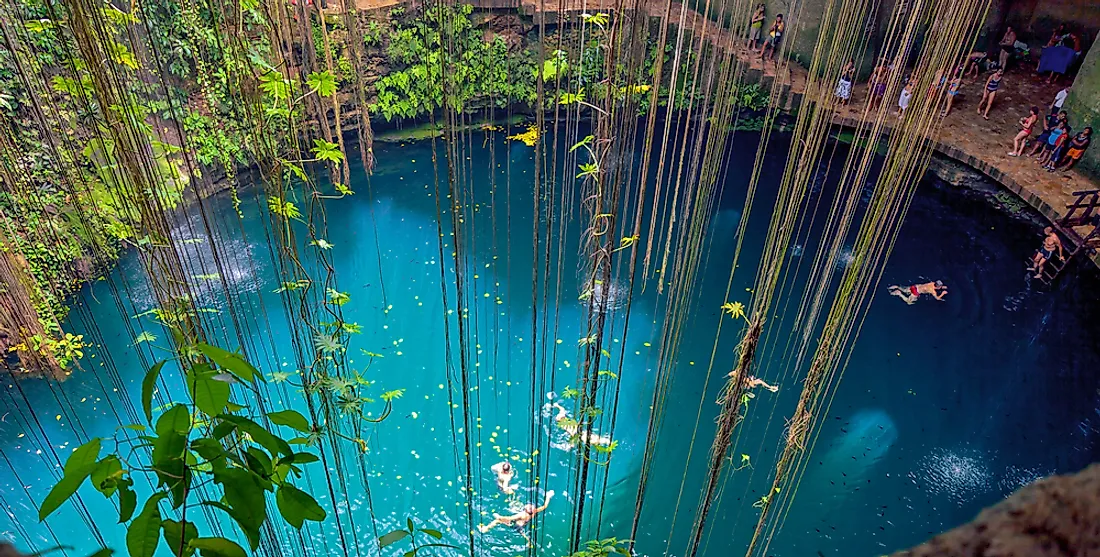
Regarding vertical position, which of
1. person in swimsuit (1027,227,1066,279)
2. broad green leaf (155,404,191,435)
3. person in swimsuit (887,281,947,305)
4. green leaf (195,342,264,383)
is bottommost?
person in swimsuit (887,281,947,305)

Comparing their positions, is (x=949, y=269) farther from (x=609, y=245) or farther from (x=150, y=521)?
(x=150, y=521)

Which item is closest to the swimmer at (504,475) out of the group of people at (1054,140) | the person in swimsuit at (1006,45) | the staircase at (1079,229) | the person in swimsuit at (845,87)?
the staircase at (1079,229)

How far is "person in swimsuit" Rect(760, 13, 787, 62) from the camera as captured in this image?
7.96 m

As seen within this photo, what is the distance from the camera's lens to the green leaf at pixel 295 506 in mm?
962

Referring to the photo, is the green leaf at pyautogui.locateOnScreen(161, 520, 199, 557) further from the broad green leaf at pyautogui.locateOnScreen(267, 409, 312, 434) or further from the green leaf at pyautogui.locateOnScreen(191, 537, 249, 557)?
the broad green leaf at pyautogui.locateOnScreen(267, 409, 312, 434)

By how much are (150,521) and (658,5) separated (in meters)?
9.67

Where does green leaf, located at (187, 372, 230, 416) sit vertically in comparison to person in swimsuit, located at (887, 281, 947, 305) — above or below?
above

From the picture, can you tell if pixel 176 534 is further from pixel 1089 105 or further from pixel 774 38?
pixel 774 38

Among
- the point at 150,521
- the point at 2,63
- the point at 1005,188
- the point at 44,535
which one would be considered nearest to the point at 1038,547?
the point at 150,521

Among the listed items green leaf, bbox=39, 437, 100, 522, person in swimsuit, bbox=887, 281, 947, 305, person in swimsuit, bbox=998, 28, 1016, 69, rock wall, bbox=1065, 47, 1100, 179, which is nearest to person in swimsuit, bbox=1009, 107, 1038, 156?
rock wall, bbox=1065, 47, 1100, 179

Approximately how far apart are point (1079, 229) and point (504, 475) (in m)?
5.53

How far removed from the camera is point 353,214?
7.36m

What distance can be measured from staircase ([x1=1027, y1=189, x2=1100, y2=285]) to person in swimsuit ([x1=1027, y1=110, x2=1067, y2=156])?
88cm

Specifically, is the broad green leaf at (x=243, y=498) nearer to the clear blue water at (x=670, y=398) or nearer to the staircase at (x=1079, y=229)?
the clear blue water at (x=670, y=398)
